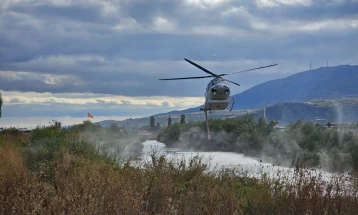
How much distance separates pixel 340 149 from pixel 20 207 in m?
28.4

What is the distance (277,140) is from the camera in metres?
40.5

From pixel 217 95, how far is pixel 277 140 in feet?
20.8

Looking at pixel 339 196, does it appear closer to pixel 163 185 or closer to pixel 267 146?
pixel 163 185

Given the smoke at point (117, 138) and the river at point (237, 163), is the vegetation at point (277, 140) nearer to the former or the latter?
the river at point (237, 163)

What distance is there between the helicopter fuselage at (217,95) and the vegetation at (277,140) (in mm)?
4443

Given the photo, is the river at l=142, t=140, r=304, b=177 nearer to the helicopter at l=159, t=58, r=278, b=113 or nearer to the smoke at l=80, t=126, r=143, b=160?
the smoke at l=80, t=126, r=143, b=160

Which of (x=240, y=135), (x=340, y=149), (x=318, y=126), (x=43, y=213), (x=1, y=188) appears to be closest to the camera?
(x=43, y=213)

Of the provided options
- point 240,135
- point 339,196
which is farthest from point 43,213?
point 240,135

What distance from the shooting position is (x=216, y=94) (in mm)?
43500

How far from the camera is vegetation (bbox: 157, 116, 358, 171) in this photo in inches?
1266

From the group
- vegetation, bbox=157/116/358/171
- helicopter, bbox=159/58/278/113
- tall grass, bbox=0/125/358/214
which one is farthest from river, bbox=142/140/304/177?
helicopter, bbox=159/58/278/113

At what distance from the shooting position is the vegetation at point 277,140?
32166 mm

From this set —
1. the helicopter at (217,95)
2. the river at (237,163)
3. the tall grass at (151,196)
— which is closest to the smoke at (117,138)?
the river at (237,163)

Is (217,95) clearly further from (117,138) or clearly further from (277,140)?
(117,138)
